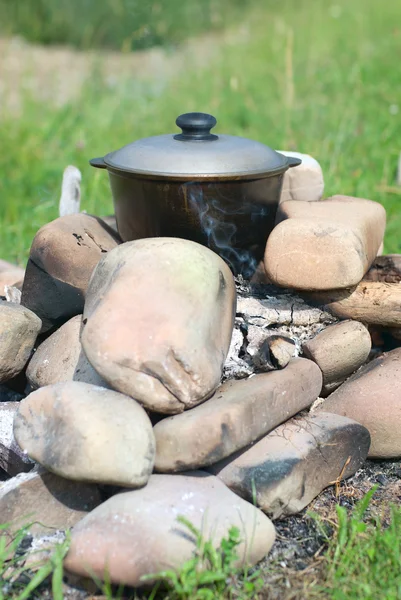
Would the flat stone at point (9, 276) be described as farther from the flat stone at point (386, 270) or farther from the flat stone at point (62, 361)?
the flat stone at point (386, 270)

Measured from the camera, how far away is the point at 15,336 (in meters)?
2.40

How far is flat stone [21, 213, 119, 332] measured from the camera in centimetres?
252

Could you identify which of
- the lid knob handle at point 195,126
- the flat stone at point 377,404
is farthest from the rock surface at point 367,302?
the lid knob handle at point 195,126

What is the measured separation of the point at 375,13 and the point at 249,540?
311 inches

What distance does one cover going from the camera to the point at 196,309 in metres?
2.11

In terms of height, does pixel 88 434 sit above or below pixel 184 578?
above

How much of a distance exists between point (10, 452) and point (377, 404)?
122cm

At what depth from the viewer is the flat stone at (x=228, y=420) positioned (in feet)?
6.40

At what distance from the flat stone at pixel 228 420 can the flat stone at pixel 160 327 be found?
67mm

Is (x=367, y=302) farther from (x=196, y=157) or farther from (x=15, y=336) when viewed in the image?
(x=15, y=336)

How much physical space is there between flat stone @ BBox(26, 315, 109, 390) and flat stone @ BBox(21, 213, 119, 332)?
6 centimetres

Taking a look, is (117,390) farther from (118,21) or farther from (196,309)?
(118,21)

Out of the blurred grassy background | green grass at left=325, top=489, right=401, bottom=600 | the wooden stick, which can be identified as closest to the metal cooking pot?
the wooden stick

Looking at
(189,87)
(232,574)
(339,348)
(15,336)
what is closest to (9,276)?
(15,336)
